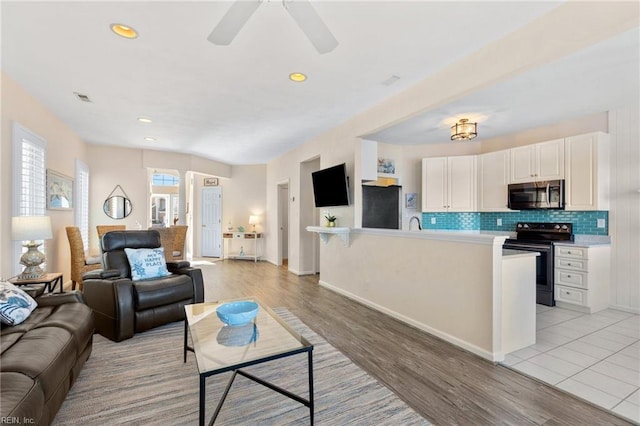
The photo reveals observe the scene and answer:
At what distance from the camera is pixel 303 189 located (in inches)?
243

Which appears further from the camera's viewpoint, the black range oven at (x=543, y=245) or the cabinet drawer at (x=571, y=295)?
the black range oven at (x=543, y=245)

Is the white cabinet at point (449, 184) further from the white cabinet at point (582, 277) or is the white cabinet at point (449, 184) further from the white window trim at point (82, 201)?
the white window trim at point (82, 201)

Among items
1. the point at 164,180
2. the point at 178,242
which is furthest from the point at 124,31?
the point at 164,180

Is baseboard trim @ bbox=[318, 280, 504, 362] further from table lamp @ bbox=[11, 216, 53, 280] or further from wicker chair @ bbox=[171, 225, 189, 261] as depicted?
table lamp @ bbox=[11, 216, 53, 280]

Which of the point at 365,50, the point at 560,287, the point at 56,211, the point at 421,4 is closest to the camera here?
the point at 421,4

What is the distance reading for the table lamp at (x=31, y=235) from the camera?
288 centimetres

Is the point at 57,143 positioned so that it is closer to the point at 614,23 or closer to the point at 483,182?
the point at 614,23

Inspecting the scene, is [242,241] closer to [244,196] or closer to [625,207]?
[244,196]

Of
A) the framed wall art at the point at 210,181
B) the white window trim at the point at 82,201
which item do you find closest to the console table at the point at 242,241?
the framed wall art at the point at 210,181

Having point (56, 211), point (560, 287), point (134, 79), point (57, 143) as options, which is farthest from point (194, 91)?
point (560, 287)

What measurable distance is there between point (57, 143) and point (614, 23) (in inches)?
249

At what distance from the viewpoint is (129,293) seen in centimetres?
282

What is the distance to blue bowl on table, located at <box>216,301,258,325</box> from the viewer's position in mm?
1984

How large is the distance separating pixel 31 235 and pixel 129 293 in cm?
118
